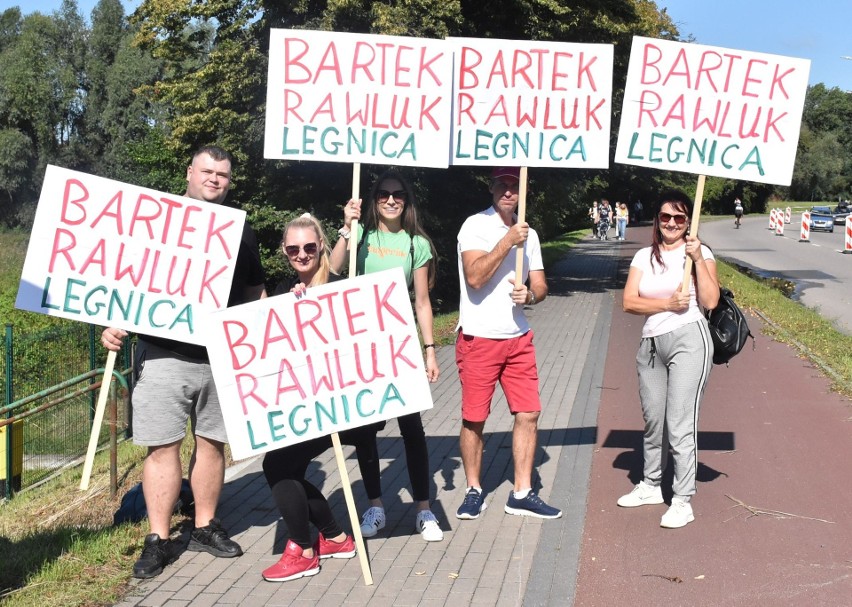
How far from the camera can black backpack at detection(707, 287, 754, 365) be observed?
18.6 feet

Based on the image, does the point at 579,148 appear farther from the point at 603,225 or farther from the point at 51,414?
the point at 603,225

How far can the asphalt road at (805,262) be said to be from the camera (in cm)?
1858

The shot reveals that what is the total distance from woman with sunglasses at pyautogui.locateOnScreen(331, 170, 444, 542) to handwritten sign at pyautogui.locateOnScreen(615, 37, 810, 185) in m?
1.29

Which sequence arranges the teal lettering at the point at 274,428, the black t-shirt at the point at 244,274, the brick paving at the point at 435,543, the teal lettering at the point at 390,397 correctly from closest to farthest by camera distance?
1. the brick paving at the point at 435,543
2. the teal lettering at the point at 274,428
3. the teal lettering at the point at 390,397
4. the black t-shirt at the point at 244,274

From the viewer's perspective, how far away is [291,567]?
192 inches

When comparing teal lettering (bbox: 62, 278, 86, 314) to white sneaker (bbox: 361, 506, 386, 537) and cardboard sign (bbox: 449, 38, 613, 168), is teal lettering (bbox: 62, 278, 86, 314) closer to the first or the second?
white sneaker (bbox: 361, 506, 386, 537)

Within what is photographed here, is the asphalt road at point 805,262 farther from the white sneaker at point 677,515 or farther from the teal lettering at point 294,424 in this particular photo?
the teal lettering at point 294,424

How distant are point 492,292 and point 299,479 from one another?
5.07 ft

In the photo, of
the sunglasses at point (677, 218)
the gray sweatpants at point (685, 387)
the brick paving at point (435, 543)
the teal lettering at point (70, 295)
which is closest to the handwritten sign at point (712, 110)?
the sunglasses at point (677, 218)

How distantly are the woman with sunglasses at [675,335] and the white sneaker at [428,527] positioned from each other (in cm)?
126

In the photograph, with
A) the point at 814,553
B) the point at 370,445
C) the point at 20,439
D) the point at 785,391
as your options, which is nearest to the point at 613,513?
the point at 814,553

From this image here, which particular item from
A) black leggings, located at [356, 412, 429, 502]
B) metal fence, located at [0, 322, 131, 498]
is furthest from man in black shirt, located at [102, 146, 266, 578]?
metal fence, located at [0, 322, 131, 498]

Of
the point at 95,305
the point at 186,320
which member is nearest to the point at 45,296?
the point at 95,305

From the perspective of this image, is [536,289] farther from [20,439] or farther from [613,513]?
[20,439]
